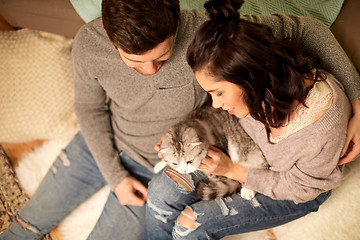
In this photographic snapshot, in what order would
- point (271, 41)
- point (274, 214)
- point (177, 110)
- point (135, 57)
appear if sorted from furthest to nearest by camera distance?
point (177, 110) < point (274, 214) < point (135, 57) < point (271, 41)

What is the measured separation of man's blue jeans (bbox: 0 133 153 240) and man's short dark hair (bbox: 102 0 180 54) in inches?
26.3

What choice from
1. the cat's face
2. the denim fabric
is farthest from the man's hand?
the cat's face

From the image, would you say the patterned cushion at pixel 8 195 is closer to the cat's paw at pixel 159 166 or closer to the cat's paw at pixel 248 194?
the cat's paw at pixel 159 166

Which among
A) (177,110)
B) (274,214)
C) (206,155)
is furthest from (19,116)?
(274,214)

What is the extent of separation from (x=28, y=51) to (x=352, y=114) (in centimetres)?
156

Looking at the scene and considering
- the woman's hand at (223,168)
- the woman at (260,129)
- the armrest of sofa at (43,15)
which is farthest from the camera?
the armrest of sofa at (43,15)

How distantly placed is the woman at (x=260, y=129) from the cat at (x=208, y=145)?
32 millimetres

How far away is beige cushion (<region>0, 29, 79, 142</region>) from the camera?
1.52 m

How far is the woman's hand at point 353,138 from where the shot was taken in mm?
839

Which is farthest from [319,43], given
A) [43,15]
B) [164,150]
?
[43,15]

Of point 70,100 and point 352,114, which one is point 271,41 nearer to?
point 352,114

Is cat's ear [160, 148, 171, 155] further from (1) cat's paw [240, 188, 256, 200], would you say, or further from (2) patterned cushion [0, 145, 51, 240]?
(2) patterned cushion [0, 145, 51, 240]

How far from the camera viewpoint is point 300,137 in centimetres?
83

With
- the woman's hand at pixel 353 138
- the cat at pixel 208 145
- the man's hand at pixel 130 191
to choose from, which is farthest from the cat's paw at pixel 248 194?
the man's hand at pixel 130 191
